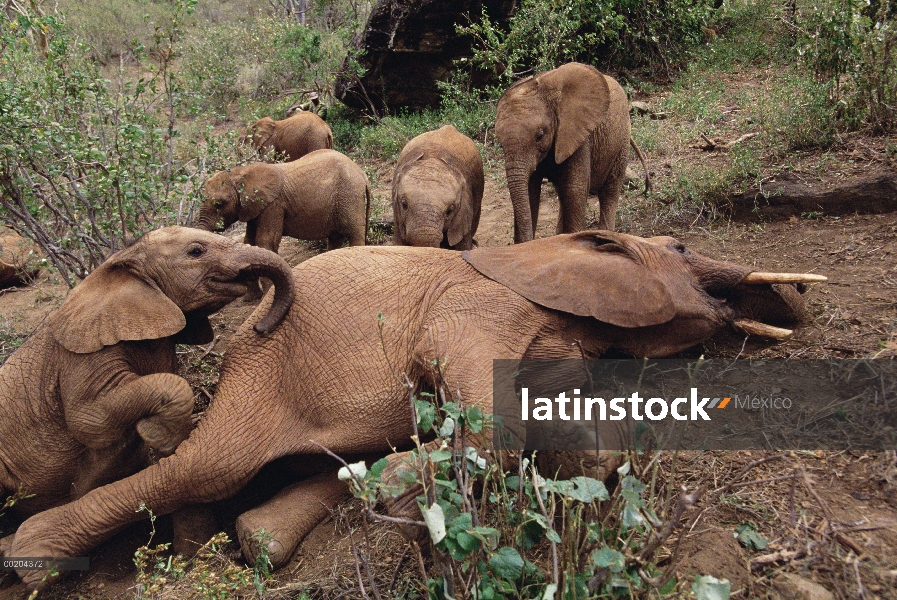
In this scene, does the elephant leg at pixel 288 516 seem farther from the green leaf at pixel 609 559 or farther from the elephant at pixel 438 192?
the elephant at pixel 438 192

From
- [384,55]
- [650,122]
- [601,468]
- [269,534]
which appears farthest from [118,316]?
[384,55]

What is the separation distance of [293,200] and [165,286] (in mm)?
3589

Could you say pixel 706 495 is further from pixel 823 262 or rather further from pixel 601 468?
pixel 823 262

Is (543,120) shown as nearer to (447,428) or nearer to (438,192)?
(438,192)

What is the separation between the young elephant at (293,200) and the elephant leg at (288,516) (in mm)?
3625

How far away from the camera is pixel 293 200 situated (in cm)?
706

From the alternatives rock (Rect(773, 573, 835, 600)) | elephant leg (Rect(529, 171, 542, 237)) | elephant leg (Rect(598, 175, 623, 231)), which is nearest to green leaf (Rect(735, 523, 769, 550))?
rock (Rect(773, 573, 835, 600))

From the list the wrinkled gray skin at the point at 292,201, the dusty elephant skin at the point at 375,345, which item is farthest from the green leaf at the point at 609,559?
the wrinkled gray skin at the point at 292,201

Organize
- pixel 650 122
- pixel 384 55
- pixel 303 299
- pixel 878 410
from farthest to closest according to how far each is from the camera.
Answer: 1. pixel 384 55
2. pixel 650 122
3. pixel 303 299
4. pixel 878 410

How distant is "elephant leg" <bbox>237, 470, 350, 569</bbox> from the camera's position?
133 inches

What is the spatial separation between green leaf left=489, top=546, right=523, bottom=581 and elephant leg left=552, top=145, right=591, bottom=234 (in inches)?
162

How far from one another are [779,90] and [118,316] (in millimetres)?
7460

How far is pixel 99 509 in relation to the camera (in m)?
Answer: 3.43

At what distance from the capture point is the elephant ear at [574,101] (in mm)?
5918
